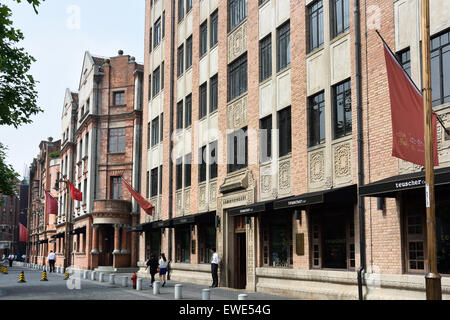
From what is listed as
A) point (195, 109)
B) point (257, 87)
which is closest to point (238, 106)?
point (257, 87)

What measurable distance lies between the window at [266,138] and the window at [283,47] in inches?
89.5

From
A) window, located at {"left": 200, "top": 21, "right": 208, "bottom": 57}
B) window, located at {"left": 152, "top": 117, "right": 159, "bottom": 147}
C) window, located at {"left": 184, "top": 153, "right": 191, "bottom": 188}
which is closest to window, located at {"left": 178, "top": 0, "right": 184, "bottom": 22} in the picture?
window, located at {"left": 200, "top": 21, "right": 208, "bottom": 57}

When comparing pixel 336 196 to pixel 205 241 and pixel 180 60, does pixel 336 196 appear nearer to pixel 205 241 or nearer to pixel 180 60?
pixel 205 241

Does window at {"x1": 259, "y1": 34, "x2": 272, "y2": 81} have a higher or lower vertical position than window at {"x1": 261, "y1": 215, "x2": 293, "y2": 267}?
higher

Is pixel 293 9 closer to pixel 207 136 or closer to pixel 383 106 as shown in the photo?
pixel 383 106

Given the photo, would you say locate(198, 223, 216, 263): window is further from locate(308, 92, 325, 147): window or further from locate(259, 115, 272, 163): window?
locate(308, 92, 325, 147): window

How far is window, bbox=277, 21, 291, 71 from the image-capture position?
2214 cm

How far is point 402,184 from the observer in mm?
13797

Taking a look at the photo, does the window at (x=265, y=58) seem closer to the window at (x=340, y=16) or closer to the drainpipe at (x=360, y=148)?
the window at (x=340, y=16)

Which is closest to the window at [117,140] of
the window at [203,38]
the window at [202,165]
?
the window at [203,38]

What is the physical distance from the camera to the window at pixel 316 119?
19580mm

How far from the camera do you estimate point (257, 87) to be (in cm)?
2400

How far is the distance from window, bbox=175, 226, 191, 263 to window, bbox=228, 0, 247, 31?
11451mm

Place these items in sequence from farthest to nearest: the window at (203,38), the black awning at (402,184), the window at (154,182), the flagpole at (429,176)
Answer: the window at (154,182)
the window at (203,38)
the black awning at (402,184)
the flagpole at (429,176)
